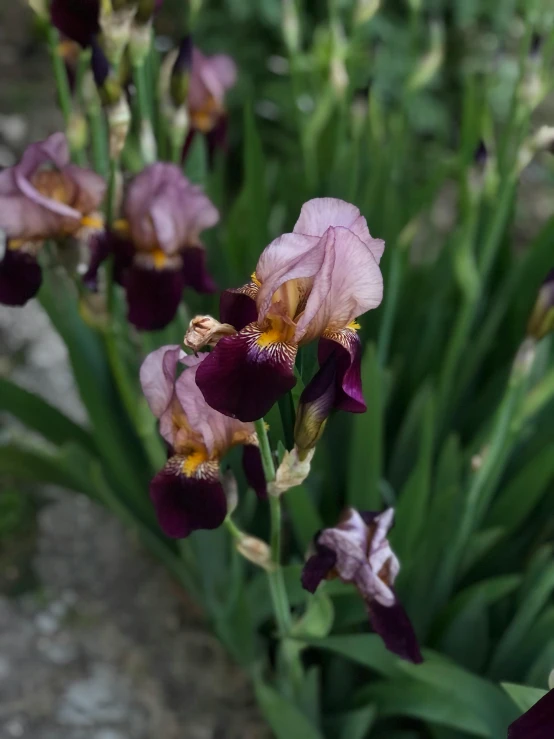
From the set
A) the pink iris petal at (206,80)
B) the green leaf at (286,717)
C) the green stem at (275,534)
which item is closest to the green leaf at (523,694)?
the green stem at (275,534)

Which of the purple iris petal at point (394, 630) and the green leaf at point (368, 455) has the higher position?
the purple iris petal at point (394, 630)

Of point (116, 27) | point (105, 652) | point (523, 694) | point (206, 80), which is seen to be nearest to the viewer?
point (523, 694)

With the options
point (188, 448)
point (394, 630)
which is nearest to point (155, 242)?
point (188, 448)

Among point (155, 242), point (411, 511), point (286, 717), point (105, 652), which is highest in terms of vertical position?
point (155, 242)

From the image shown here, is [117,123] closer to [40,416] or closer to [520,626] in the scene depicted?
[40,416]

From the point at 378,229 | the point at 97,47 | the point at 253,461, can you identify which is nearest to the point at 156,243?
the point at 97,47

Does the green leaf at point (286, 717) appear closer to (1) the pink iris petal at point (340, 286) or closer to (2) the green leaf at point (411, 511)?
(2) the green leaf at point (411, 511)

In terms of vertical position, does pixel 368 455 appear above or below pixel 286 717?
above
